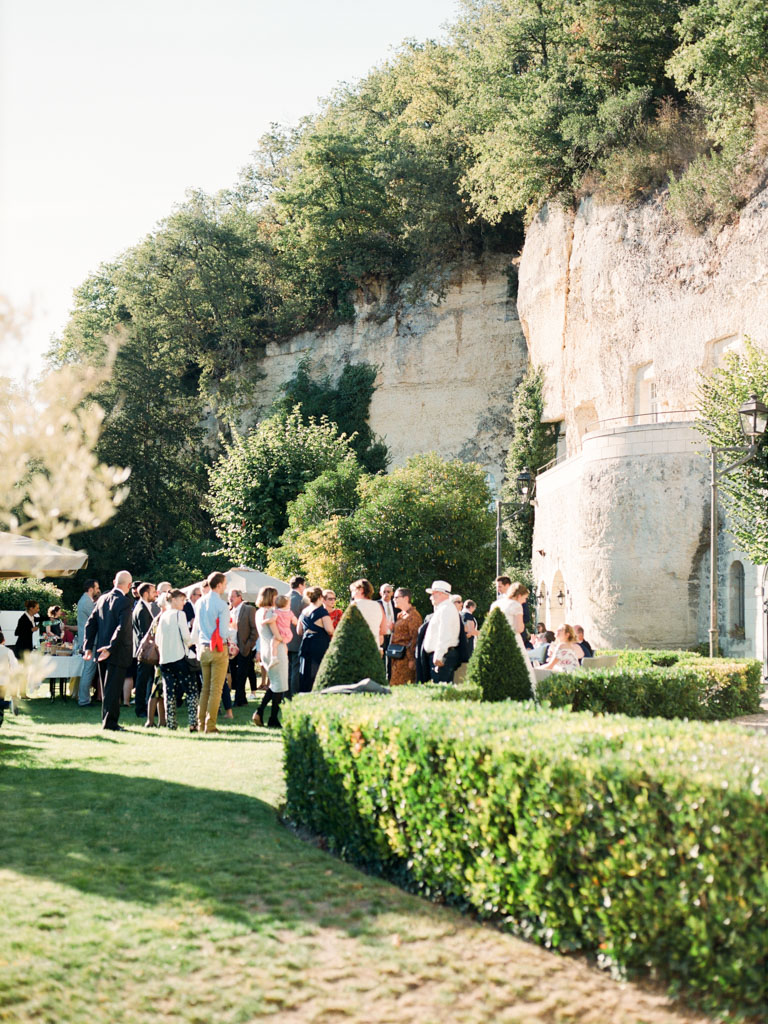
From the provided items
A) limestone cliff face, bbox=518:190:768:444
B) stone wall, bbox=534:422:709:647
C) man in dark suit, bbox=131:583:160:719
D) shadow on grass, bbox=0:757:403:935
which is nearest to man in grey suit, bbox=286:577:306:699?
man in dark suit, bbox=131:583:160:719

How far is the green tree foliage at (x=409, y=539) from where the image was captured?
30.6 metres

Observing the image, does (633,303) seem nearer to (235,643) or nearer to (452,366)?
(452,366)

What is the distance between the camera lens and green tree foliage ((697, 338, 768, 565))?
63.3 feet

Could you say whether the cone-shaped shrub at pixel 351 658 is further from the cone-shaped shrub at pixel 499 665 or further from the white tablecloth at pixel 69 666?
the white tablecloth at pixel 69 666

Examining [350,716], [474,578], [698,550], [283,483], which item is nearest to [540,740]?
[350,716]

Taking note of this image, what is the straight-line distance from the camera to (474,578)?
32344mm

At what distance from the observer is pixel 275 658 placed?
12180mm

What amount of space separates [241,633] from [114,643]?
9.50 feet

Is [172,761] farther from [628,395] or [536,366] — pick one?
[536,366]

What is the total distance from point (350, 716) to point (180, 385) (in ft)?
147

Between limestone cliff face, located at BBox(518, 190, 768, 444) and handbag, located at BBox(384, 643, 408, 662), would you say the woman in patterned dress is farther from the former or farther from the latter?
limestone cliff face, located at BBox(518, 190, 768, 444)

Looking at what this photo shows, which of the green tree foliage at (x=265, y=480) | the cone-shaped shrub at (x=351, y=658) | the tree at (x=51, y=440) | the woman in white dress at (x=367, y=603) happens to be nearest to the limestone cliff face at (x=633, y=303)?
the green tree foliage at (x=265, y=480)

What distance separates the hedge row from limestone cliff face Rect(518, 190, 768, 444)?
23.9 metres

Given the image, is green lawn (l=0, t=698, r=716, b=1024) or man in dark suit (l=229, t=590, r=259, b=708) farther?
man in dark suit (l=229, t=590, r=259, b=708)
